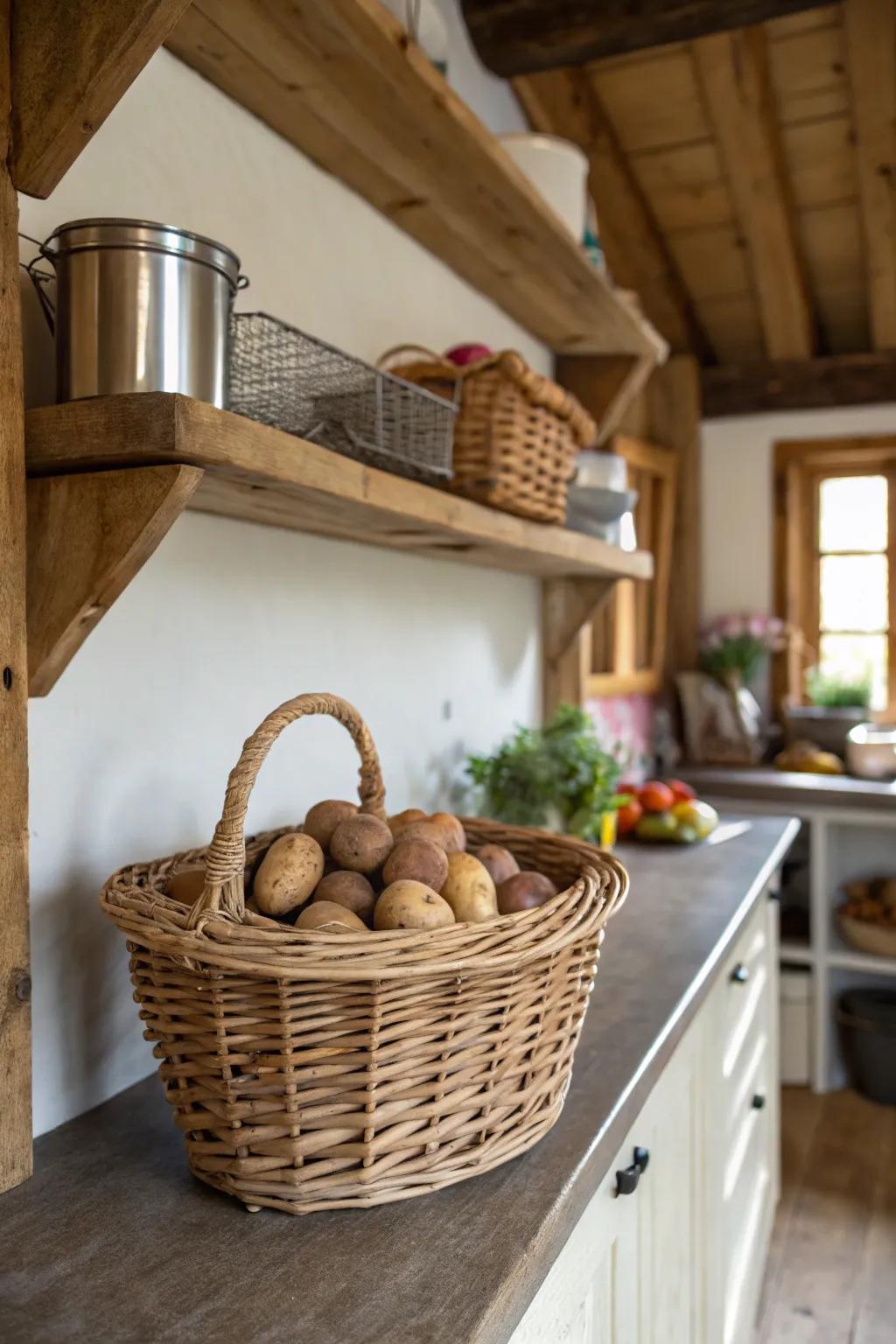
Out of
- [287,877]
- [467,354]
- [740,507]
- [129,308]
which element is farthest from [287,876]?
[740,507]

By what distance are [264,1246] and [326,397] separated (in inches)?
31.8

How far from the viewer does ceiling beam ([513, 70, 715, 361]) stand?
2.55 metres

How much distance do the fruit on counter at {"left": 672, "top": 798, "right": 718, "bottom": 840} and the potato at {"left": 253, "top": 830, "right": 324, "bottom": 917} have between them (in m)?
1.48

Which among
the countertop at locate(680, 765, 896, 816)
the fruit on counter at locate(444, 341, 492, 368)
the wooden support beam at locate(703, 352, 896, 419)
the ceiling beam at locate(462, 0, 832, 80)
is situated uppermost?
the ceiling beam at locate(462, 0, 832, 80)

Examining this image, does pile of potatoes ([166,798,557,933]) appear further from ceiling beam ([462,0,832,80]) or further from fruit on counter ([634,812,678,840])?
ceiling beam ([462,0,832,80])

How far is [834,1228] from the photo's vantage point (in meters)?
2.34

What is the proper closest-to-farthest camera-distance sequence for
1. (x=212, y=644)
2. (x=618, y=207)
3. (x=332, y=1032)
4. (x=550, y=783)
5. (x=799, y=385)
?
(x=332, y=1032) < (x=212, y=644) < (x=550, y=783) < (x=618, y=207) < (x=799, y=385)

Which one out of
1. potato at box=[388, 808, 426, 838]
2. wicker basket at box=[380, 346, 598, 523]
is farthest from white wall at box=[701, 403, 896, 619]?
potato at box=[388, 808, 426, 838]

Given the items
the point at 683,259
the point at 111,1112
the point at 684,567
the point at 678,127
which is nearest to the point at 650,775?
the point at 684,567

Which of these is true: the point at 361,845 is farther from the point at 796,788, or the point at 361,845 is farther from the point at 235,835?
the point at 796,788

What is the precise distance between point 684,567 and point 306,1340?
307 centimetres

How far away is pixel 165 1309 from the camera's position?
749 millimetres

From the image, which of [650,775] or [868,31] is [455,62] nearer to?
[868,31]

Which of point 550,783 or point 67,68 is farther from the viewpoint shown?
point 550,783
